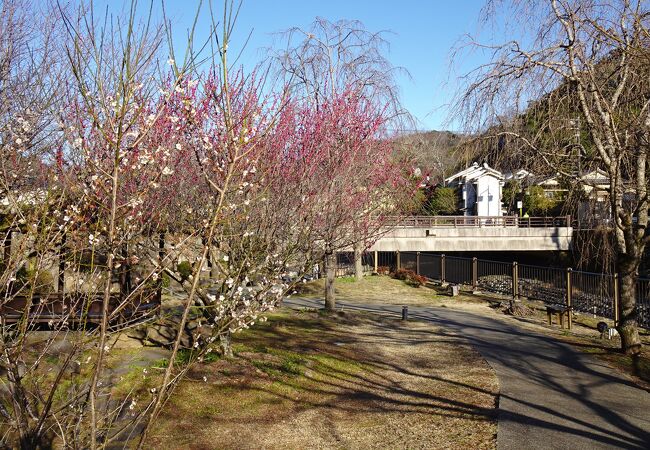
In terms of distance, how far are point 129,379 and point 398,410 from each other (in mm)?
3852

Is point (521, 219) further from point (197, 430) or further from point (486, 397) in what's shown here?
point (197, 430)

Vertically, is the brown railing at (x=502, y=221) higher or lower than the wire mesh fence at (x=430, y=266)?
higher

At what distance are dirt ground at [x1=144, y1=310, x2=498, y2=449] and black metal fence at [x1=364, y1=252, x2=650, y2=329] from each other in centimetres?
542

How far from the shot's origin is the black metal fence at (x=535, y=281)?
14680 millimetres

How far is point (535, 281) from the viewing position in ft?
63.2

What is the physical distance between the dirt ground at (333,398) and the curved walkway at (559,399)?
305mm

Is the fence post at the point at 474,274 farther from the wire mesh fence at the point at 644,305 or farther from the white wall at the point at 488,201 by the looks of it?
the white wall at the point at 488,201

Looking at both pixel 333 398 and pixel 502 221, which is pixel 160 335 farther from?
pixel 502 221

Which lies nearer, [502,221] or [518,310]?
[518,310]

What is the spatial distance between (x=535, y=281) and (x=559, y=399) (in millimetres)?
11901

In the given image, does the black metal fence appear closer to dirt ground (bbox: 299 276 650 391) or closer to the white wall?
dirt ground (bbox: 299 276 650 391)

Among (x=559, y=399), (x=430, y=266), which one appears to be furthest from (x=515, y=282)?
(x=559, y=399)

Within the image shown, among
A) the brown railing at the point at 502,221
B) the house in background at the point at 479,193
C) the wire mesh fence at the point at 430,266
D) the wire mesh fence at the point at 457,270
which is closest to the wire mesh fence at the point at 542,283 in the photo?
the wire mesh fence at the point at 457,270

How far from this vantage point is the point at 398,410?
7766 mm
